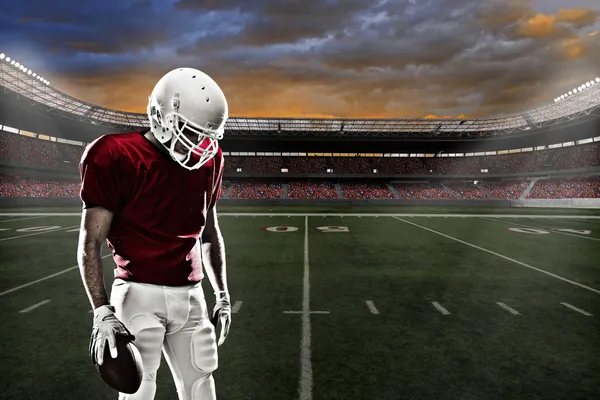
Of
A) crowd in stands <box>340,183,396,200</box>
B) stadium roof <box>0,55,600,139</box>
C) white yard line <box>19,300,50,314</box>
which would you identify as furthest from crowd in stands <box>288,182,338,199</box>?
white yard line <box>19,300,50,314</box>

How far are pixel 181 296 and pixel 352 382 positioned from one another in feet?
7.12

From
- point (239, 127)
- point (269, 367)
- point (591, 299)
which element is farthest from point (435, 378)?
point (239, 127)

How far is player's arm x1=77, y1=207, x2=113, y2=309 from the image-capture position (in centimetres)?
182

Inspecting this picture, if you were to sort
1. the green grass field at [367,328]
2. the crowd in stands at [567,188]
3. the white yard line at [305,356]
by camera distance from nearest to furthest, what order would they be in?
the white yard line at [305,356] → the green grass field at [367,328] → the crowd in stands at [567,188]

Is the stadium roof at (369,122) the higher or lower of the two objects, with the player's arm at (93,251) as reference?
higher

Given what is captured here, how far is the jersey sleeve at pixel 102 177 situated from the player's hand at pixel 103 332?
1.58 feet

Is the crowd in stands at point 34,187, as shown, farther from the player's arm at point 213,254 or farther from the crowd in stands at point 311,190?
the player's arm at point 213,254

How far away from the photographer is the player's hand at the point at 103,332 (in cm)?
176

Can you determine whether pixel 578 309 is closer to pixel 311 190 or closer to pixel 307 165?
pixel 311 190

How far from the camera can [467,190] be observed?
54.5m

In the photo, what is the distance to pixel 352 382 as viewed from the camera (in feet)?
11.6

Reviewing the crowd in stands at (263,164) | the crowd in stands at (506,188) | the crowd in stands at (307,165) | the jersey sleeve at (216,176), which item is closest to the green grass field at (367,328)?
the jersey sleeve at (216,176)

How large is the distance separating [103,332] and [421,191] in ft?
183

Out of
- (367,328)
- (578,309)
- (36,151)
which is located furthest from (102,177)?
(36,151)
